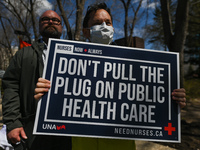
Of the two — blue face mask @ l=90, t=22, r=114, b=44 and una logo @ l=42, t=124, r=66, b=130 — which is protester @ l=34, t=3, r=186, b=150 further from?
una logo @ l=42, t=124, r=66, b=130

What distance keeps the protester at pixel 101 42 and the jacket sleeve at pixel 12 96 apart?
37 cm

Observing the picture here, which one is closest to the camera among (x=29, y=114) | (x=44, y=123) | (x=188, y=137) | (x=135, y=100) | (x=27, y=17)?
(x=44, y=123)

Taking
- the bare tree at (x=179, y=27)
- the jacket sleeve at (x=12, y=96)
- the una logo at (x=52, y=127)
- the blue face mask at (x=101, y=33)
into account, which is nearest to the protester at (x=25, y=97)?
the jacket sleeve at (x=12, y=96)

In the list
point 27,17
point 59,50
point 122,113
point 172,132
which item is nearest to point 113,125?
point 122,113

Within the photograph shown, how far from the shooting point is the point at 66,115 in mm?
1347

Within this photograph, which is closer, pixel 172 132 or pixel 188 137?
pixel 172 132

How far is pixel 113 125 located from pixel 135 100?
30cm

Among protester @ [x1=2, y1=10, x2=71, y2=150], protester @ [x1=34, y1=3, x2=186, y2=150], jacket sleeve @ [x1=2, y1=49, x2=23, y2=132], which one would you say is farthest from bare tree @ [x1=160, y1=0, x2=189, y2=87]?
jacket sleeve @ [x1=2, y1=49, x2=23, y2=132]

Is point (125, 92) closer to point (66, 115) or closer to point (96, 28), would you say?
point (66, 115)

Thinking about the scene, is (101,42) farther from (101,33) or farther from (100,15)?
(100,15)

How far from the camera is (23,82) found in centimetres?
168

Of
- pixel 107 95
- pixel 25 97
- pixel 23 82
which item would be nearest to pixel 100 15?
pixel 107 95

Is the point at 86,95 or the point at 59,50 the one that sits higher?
the point at 59,50

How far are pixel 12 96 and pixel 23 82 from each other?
0.19 metres
